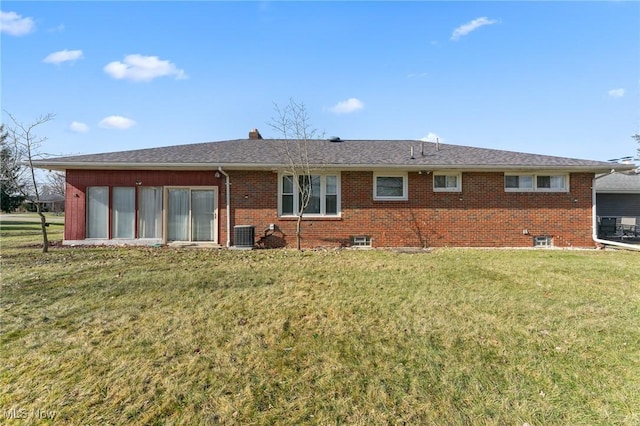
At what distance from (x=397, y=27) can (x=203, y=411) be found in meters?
12.2

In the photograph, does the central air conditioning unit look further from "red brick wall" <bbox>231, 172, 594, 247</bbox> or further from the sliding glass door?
the sliding glass door

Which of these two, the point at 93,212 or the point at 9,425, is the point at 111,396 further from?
the point at 93,212

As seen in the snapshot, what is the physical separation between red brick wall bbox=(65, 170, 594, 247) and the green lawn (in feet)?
14.1

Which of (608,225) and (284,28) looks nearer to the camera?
(284,28)

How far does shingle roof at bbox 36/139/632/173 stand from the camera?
10.4 meters

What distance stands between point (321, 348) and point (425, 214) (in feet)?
27.0

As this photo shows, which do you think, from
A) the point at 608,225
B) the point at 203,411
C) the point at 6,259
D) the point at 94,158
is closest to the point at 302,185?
the point at 94,158

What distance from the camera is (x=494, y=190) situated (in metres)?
10.9

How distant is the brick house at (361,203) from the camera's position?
10.9 metres

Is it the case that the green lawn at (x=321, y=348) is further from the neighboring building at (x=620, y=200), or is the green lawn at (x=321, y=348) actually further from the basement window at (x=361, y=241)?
the neighboring building at (x=620, y=200)

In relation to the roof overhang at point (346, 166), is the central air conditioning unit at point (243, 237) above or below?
below

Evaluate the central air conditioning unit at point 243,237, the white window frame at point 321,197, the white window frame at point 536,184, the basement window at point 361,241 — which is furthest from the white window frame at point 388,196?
the central air conditioning unit at point 243,237

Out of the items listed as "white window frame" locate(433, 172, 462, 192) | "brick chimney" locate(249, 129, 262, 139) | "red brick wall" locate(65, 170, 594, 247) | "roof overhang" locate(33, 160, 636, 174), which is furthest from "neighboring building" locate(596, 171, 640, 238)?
"brick chimney" locate(249, 129, 262, 139)

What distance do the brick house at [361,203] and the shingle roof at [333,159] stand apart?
0.50ft
